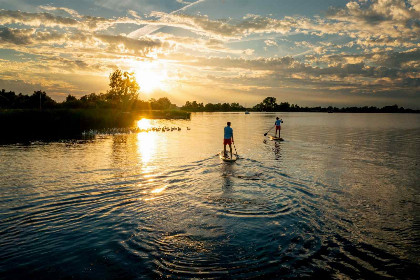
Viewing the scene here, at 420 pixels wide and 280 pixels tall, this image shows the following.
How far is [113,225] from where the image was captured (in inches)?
447

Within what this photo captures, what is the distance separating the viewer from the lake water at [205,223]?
853cm

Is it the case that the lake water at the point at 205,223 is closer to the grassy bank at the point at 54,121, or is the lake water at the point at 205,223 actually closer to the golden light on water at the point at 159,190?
the golden light on water at the point at 159,190

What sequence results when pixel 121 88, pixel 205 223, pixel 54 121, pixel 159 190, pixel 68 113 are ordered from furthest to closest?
1. pixel 121 88
2. pixel 68 113
3. pixel 54 121
4. pixel 159 190
5. pixel 205 223

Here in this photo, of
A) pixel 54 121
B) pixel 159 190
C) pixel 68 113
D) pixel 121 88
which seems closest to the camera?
pixel 159 190

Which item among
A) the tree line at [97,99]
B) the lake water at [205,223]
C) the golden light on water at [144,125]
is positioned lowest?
the lake water at [205,223]

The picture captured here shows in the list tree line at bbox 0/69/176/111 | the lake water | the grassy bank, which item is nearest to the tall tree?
tree line at bbox 0/69/176/111

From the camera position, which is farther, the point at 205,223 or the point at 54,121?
the point at 54,121

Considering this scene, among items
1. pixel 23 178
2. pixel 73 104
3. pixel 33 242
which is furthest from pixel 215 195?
pixel 73 104

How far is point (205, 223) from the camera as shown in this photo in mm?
11586

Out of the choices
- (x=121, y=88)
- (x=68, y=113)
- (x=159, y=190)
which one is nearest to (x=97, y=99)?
(x=121, y=88)

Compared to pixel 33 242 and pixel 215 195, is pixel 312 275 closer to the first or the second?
pixel 215 195

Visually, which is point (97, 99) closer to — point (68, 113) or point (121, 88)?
point (121, 88)

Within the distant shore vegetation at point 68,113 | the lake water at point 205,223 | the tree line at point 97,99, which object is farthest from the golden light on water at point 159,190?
the tree line at point 97,99

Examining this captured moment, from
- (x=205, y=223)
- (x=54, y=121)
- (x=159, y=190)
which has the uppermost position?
(x=54, y=121)
